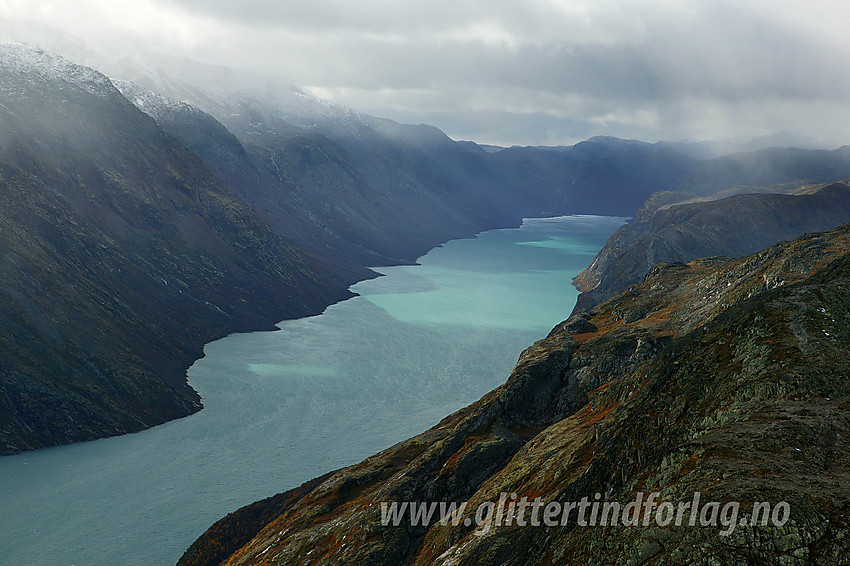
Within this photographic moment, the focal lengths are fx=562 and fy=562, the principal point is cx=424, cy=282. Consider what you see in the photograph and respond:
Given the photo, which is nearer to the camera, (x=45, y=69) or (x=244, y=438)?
(x=244, y=438)

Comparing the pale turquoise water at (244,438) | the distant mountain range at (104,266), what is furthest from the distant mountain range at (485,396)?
the pale turquoise water at (244,438)

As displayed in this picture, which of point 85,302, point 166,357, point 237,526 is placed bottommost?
point 237,526

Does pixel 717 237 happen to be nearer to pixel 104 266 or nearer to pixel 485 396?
pixel 485 396

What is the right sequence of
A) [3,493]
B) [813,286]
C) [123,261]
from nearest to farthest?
[813,286] → [3,493] → [123,261]

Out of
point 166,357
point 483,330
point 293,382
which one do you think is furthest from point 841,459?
point 483,330

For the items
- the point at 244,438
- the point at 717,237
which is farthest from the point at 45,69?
the point at 717,237

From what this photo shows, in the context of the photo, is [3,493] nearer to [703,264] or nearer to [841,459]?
[841,459]
